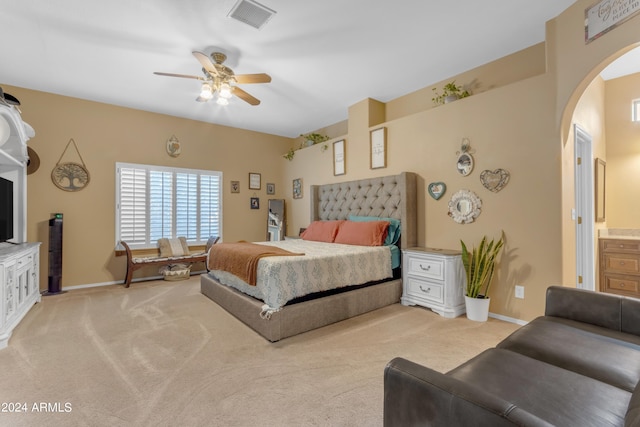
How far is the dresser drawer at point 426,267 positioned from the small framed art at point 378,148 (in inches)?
61.0

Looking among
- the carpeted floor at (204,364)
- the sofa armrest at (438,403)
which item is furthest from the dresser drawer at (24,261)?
the sofa armrest at (438,403)

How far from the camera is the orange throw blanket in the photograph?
2.76 metres

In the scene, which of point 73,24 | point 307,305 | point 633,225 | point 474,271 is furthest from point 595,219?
point 73,24

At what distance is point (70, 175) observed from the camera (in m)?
4.34

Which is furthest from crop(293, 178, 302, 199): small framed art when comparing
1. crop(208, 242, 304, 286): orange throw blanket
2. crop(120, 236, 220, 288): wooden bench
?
crop(208, 242, 304, 286): orange throw blanket

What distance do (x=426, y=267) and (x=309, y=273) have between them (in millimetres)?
1422

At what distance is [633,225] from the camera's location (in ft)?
12.4

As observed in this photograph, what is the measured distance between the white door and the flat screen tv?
6149 mm

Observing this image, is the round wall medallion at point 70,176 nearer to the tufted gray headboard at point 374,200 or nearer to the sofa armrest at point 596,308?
the tufted gray headboard at point 374,200

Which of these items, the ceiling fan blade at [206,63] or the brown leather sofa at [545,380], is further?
the ceiling fan blade at [206,63]

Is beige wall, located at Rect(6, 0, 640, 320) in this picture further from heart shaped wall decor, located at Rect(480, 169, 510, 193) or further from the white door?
the white door

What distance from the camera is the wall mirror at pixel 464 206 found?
3279mm

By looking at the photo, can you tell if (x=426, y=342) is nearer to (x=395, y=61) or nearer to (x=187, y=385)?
(x=187, y=385)

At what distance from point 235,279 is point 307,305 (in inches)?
36.9
